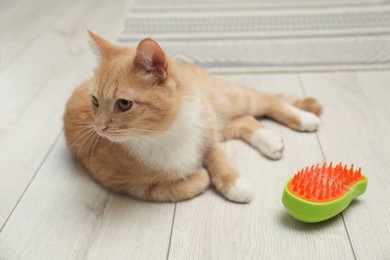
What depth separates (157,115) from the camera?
1.10 meters

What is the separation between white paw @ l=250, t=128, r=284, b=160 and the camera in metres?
1.35

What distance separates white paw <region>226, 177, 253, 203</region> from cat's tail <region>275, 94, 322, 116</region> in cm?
50

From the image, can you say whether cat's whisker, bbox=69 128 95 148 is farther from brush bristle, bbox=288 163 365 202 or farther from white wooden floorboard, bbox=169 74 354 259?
brush bristle, bbox=288 163 365 202

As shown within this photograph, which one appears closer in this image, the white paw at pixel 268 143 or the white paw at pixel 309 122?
the white paw at pixel 268 143

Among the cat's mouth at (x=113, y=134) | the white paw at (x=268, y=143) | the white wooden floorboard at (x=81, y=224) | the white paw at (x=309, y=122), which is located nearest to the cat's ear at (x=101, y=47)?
the cat's mouth at (x=113, y=134)

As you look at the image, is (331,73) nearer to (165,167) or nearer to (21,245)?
(165,167)

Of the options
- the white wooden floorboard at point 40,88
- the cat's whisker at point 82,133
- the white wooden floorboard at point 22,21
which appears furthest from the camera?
the white wooden floorboard at point 22,21

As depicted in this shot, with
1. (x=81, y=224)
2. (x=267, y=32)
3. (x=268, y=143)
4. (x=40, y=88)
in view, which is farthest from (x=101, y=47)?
(x=267, y=32)

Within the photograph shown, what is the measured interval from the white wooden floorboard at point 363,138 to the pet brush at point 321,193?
70mm

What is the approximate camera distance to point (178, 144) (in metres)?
1.21

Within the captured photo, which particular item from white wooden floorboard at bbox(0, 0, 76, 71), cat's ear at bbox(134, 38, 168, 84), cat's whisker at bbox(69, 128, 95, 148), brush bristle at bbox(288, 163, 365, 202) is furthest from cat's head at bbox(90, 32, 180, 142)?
white wooden floorboard at bbox(0, 0, 76, 71)

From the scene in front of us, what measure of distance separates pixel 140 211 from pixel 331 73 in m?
1.11

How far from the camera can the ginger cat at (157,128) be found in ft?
3.57

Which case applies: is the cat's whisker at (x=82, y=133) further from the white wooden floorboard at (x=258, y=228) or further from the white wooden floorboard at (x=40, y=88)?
the white wooden floorboard at (x=258, y=228)
